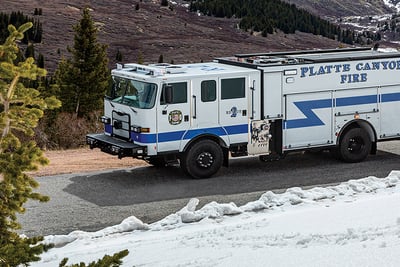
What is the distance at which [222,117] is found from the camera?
16500 millimetres

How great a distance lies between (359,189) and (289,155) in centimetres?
503

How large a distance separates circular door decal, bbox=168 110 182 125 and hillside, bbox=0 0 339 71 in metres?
57.9

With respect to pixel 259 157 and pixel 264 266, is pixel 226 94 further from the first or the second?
pixel 264 266

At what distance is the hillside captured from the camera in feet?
283

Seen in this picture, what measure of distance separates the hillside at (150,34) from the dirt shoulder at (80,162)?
179 ft

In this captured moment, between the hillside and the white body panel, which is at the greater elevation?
the hillside

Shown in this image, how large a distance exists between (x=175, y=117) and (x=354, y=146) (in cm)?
439

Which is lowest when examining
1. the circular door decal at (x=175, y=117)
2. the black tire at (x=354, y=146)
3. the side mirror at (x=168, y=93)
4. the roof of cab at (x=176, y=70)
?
the black tire at (x=354, y=146)

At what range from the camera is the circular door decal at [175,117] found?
15953 millimetres

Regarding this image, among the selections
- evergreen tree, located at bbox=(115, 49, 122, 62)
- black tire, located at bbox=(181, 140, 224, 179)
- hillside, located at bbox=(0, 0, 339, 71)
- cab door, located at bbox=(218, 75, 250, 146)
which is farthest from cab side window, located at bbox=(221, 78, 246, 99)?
evergreen tree, located at bbox=(115, 49, 122, 62)

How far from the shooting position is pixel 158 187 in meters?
15.8

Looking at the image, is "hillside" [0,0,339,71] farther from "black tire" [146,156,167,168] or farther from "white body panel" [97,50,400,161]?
"white body panel" [97,50,400,161]

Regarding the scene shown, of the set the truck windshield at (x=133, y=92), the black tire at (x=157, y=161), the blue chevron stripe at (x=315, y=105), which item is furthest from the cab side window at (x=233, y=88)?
the black tire at (x=157, y=161)

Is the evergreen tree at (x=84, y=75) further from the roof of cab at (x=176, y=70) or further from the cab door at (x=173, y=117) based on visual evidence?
the cab door at (x=173, y=117)
